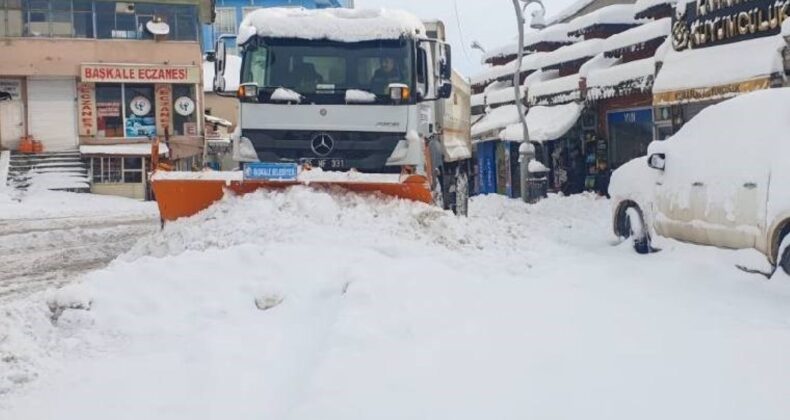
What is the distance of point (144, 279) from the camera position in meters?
6.37

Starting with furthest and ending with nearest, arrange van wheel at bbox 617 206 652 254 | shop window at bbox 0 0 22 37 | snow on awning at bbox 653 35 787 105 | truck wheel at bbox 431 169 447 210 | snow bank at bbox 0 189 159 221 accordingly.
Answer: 1. shop window at bbox 0 0 22 37
2. snow bank at bbox 0 189 159 221
3. snow on awning at bbox 653 35 787 105
4. truck wheel at bbox 431 169 447 210
5. van wheel at bbox 617 206 652 254

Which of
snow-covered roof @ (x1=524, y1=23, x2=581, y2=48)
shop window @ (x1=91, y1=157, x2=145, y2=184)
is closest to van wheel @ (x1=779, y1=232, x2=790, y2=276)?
snow-covered roof @ (x1=524, y1=23, x2=581, y2=48)

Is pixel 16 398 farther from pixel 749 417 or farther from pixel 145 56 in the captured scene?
pixel 145 56

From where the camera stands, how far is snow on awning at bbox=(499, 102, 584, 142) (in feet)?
71.6

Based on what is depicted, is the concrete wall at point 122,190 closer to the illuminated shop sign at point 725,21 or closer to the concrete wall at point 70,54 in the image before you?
the concrete wall at point 70,54

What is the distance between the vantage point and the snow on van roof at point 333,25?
33.4 feet

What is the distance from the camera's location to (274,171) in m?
9.17

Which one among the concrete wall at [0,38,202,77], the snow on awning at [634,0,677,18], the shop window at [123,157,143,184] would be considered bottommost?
the shop window at [123,157,143,184]

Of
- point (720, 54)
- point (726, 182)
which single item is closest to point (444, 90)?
point (726, 182)

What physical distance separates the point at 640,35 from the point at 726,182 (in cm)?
1377

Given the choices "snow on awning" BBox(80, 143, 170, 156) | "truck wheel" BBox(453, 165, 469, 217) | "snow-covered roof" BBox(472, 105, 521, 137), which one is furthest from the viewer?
"snow on awning" BBox(80, 143, 170, 156)

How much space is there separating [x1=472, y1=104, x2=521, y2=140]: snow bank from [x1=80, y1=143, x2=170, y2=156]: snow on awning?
12.3 metres

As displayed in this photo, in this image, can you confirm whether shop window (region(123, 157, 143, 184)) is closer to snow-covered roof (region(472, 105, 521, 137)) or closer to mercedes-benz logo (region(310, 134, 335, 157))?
snow-covered roof (region(472, 105, 521, 137))

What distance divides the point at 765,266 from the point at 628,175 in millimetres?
3278
